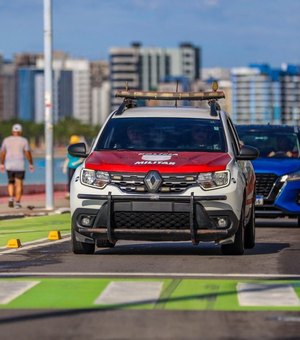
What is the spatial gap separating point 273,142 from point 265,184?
162cm

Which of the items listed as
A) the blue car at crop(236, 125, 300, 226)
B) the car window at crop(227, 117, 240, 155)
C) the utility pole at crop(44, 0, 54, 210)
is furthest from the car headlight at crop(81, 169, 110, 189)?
the utility pole at crop(44, 0, 54, 210)

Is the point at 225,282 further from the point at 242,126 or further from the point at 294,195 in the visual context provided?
the point at 242,126

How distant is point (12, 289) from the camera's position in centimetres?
1205

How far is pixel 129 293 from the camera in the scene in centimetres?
1171

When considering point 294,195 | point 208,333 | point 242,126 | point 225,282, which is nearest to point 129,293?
point 225,282

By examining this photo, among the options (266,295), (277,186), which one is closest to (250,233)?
(277,186)

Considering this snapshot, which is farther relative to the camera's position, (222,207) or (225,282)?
(222,207)

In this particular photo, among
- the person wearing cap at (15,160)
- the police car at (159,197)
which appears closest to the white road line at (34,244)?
the police car at (159,197)

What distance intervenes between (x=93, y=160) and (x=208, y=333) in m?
6.72

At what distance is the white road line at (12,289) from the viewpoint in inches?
446

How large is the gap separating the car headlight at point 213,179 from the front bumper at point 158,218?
0.40 feet

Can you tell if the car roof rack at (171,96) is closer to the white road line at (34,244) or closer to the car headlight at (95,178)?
the car headlight at (95,178)

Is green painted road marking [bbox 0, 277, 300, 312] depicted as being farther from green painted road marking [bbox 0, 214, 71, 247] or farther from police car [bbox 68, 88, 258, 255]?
green painted road marking [bbox 0, 214, 71, 247]

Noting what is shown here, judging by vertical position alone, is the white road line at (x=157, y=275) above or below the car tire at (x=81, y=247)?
above
